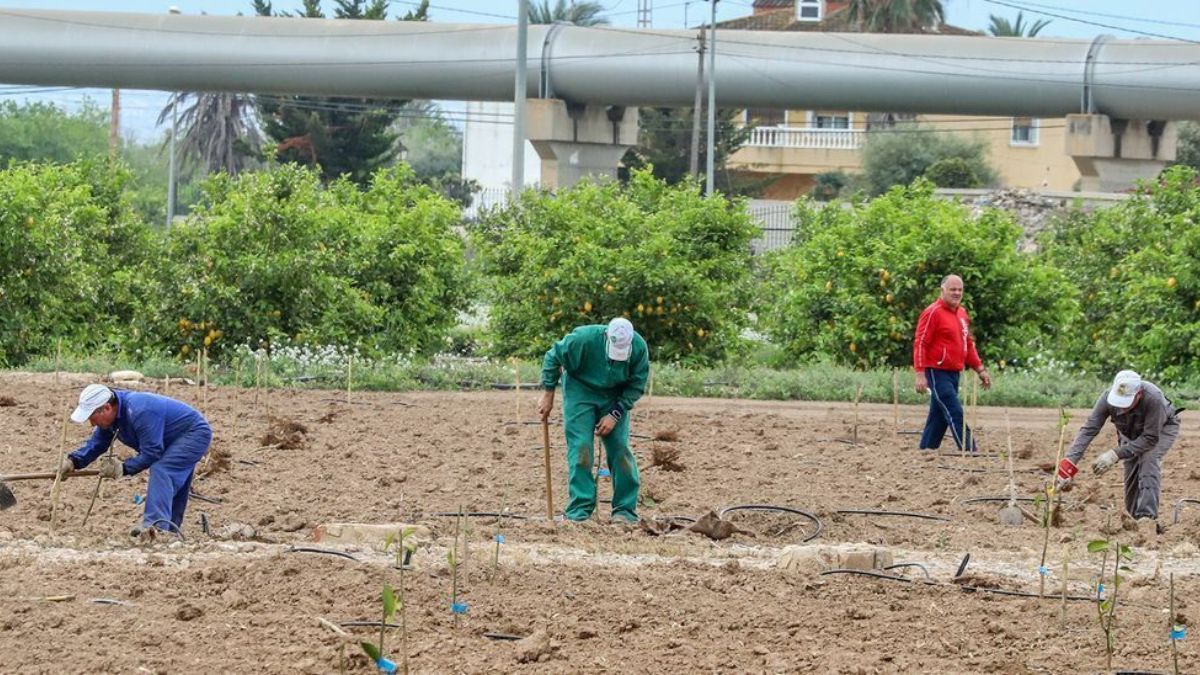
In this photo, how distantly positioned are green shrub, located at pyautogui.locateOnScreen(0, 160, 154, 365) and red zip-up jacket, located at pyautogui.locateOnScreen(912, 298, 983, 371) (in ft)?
33.0

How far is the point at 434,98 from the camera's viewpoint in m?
34.4

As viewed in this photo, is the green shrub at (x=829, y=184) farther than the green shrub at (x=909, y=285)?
Yes

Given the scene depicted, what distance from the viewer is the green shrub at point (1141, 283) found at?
1947cm

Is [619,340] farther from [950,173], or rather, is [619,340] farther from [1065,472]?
[950,173]

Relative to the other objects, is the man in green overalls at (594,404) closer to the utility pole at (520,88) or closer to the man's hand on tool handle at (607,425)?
the man's hand on tool handle at (607,425)

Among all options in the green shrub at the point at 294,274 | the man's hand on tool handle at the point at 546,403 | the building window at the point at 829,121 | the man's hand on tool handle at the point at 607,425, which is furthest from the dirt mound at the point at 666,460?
the building window at the point at 829,121

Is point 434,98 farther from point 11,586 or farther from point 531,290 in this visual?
point 11,586

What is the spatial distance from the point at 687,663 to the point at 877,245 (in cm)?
1384

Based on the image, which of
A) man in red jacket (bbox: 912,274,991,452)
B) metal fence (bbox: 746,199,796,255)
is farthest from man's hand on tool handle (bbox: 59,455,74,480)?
metal fence (bbox: 746,199,796,255)

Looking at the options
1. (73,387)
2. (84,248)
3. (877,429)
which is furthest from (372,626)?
(84,248)

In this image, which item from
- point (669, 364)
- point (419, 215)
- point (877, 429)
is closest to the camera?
point (877, 429)

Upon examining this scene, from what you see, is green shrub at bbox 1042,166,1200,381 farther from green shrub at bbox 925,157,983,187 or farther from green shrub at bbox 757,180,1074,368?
green shrub at bbox 925,157,983,187

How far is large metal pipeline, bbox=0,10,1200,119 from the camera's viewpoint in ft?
105

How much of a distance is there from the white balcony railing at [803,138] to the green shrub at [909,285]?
36737mm
